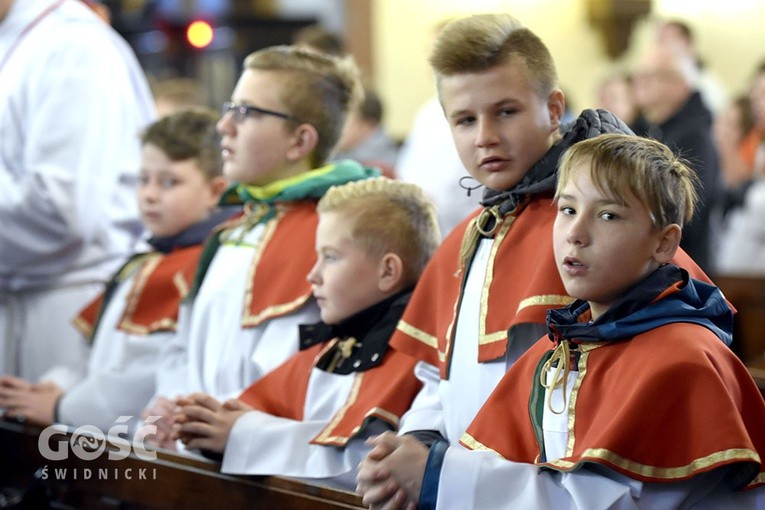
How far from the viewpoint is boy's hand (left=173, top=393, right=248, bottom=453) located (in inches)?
128

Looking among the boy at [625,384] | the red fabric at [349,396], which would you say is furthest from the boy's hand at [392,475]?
the red fabric at [349,396]

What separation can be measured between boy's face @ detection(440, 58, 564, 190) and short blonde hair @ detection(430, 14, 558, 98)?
0.02 metres

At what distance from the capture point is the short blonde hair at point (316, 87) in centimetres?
389

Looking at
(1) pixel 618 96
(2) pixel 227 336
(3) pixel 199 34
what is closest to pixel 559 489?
(2) pixel 227 336

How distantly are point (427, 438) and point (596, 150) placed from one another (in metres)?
0.86

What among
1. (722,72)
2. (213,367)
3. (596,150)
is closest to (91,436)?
(213,367)

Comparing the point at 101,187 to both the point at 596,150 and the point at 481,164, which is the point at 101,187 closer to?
the point at 481,164

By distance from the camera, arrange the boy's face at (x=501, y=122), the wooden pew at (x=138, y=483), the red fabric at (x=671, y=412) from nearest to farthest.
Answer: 1. the red fabric at (x=671, y=412)
2. the boy's face at (x=501, y=122)
3. the wooden pew at (x=138, y=483)

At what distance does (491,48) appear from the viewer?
2.83 m

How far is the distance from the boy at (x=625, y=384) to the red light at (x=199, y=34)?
1080 centimetres

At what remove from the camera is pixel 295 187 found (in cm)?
381

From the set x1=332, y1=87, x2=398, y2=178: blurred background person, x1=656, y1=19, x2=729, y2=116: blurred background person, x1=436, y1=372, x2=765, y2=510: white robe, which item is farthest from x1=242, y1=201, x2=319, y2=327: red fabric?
x1=656, y1=19, x2=729, y2=116: blurred background person

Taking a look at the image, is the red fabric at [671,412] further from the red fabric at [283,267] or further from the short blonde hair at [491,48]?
the red fabric at [283,267]

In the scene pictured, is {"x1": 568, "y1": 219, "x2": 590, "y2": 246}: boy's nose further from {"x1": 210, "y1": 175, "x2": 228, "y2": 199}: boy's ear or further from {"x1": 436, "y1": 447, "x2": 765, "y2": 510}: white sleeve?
{"x1": 210, "y1": 175, "x2": 228, "y2": 199}: boy's ear
